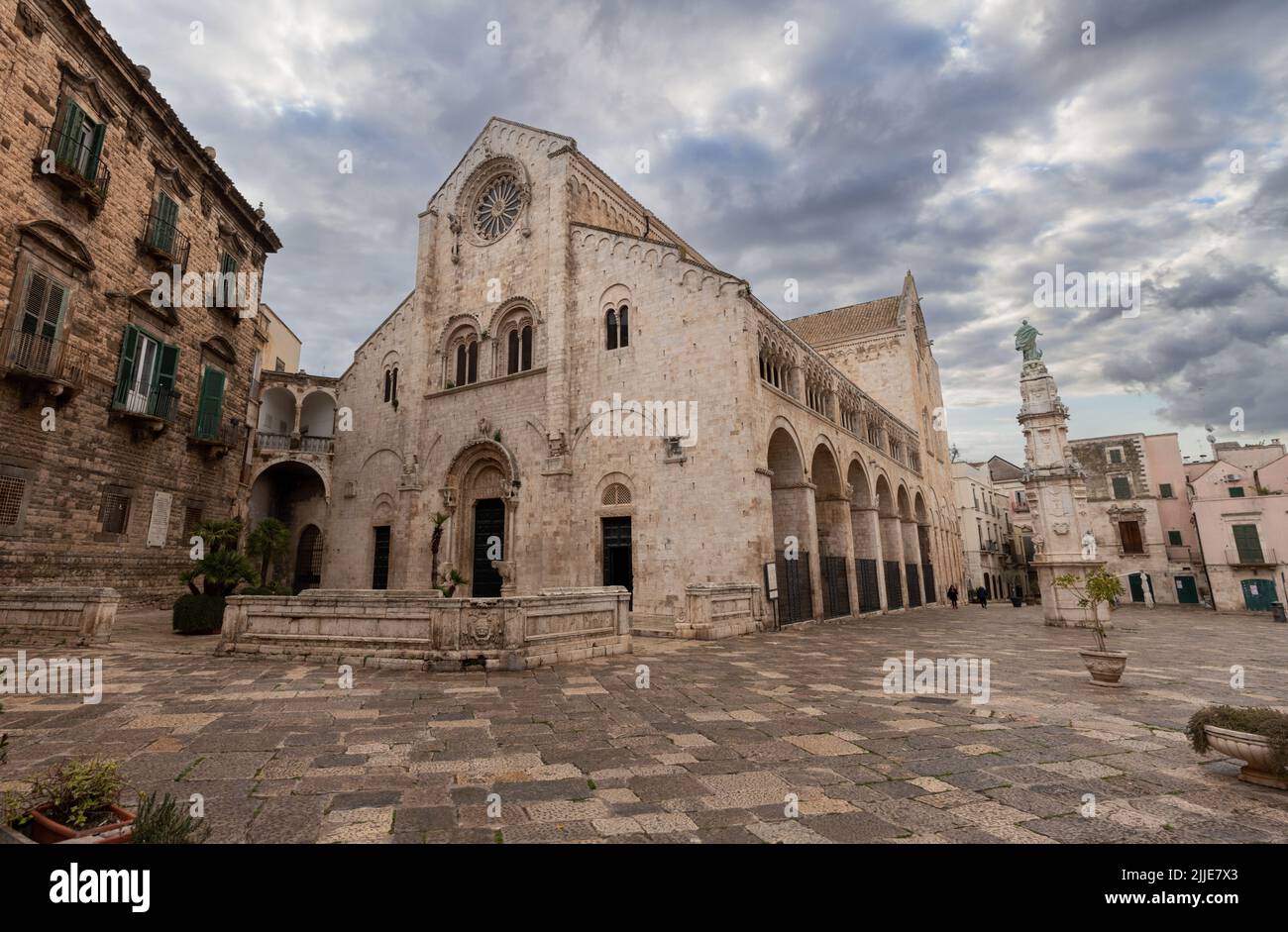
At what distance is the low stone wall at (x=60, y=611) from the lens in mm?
9867

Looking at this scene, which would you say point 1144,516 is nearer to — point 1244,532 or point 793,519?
point 1244,532

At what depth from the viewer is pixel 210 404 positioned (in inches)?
685

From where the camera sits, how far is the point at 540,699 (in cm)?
652

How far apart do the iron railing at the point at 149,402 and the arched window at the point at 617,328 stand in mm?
12632

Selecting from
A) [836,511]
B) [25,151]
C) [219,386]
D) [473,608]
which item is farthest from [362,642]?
[836,511]

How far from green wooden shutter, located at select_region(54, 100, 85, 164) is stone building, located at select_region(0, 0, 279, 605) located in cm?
4

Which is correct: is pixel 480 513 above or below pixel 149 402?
below

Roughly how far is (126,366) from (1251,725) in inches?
830

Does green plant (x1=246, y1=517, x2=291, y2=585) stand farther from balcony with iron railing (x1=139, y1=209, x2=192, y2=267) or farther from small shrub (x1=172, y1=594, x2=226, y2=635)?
balcony with iron railing (x1=139, y1=209, x2=192, y2=267)

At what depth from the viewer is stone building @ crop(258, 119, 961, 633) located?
52.1 feet

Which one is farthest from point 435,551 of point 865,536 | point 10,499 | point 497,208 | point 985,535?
point 985,535

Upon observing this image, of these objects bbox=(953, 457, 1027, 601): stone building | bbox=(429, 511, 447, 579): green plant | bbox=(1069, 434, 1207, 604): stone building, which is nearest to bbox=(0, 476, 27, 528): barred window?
bbox=(429, 511, 447, 579): green plant
